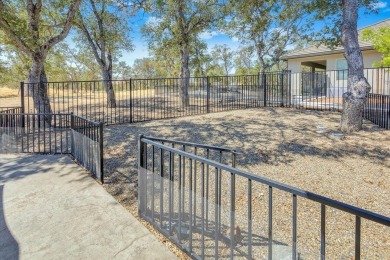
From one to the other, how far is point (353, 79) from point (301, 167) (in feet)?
13.3

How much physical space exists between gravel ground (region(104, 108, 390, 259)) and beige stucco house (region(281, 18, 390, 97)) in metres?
6.33

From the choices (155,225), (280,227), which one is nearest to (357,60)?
(280,227)

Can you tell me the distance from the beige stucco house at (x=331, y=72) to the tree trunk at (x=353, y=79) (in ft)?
20.0

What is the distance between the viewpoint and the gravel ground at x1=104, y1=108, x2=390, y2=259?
11.2 feet

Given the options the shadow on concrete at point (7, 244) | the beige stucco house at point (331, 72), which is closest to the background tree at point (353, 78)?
the beige stucco house at point (331, 72)

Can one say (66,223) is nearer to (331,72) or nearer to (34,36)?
(34,36)

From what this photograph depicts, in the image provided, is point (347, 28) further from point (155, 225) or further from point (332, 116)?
point (155, 225)

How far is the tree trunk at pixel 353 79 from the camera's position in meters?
7.72

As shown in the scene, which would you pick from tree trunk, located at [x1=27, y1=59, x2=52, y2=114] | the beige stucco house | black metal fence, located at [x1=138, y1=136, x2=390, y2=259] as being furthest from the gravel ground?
the beige stucco house

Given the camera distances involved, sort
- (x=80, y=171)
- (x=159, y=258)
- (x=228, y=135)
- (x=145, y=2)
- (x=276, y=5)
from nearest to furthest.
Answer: (x=159, y=258)
(x=80, y=171)
(x=228, y=135)
(x=145, y=2)
(x=276, y=5)

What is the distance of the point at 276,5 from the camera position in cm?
1047

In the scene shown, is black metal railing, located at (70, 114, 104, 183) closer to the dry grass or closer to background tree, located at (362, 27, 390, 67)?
background tree, located at (362, 27, 390, 67)

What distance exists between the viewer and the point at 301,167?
17.7 ft

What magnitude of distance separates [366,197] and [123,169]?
4.17 metres
